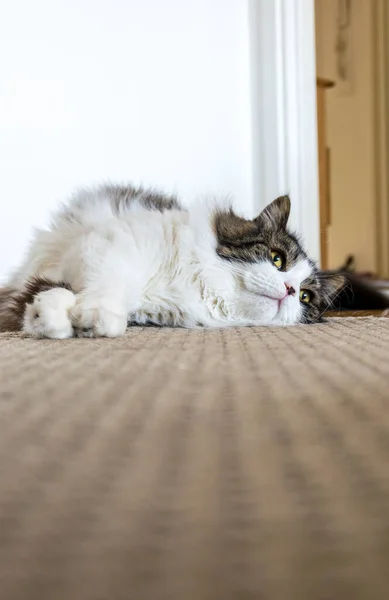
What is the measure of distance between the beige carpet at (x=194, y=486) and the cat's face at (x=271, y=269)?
2.16 ft

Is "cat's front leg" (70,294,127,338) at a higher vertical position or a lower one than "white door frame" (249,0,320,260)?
lower

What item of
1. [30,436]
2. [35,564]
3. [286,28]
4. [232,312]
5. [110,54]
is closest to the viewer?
[35,564]

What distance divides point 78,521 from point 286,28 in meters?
2.61

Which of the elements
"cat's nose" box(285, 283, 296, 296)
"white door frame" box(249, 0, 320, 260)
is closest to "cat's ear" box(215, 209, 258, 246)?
"cat's nose" box(285, 283, 296, 296)

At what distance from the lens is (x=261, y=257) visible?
1.33 metres

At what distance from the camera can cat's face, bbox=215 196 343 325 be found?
1294mm

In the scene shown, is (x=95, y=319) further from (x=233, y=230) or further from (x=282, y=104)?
(x=282, y=104)

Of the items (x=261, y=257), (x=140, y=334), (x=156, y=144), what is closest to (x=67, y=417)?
(x=140, y=334)

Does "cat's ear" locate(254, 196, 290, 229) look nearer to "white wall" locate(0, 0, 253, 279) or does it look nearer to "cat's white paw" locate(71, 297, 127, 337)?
"cat's white paw" locate(71, 297, 127, 337)

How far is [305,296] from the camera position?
145 cm

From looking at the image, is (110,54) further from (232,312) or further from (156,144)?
(232,312)

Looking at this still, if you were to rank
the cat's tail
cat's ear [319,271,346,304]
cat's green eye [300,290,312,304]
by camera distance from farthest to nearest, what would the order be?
cat's ear [319,271,346,304]
cat's green eye [300,290,312,304]
the cat's tail

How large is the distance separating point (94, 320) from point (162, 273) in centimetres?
30

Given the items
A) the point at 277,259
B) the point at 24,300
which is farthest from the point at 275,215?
the point at 24,300
